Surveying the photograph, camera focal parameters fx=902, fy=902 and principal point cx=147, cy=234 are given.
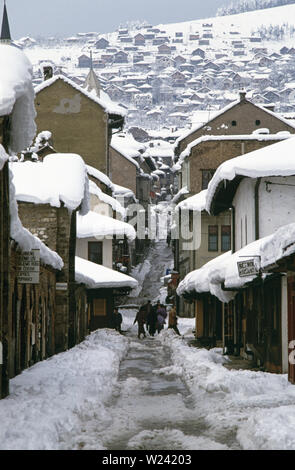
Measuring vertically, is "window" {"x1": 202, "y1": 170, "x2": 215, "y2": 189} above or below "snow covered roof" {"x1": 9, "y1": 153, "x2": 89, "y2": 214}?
above

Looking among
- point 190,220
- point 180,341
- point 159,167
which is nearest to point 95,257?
point 190,220

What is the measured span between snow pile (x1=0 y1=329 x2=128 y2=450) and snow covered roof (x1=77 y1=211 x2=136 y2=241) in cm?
2416

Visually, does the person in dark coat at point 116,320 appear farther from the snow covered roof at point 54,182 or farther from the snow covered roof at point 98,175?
the snow covered roof at point 54,182

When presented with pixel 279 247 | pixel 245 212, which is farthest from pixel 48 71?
pixel 279 247

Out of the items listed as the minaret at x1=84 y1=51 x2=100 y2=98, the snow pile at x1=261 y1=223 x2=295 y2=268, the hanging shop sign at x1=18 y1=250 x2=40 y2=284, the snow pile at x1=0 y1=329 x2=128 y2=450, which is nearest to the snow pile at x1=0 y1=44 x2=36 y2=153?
the hanging shop sign at x1=18 y1=250 x2=40 y2=284

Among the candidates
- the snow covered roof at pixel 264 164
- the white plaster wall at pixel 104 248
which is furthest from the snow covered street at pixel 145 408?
the white plaster wall at pixel 104 248

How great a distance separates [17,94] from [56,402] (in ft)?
17.1

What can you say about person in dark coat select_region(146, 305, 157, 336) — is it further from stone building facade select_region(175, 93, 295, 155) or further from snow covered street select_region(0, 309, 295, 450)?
stone building facade select_region(175, 93, 295, 155)

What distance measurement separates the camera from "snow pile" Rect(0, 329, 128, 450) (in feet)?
35.8

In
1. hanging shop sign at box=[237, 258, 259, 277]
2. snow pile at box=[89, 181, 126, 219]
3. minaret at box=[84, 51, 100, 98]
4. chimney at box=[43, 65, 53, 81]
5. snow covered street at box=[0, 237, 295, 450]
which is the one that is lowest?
snow covered street at box=[0, 237, 295, 450]

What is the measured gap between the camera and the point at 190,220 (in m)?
58.5

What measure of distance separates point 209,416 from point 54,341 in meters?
15.7

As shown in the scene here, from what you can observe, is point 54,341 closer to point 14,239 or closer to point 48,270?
point 48,270

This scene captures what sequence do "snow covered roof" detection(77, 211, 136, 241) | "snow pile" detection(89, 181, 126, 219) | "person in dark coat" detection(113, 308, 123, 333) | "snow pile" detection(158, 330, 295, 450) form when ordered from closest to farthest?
"snow pile" detection(158, 330, 295, 450), "person in dark coat" detection(113, 308, 123, 333), "snow covered roof" detection(77, 211, 136, 241), "snow pile" detection(89, 181, 126, 219)
